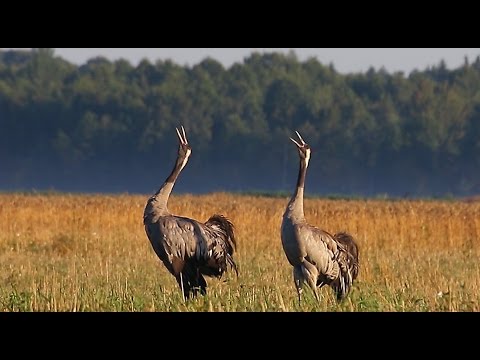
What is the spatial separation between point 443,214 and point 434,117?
52.6 metres

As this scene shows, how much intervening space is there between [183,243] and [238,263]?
3184 mm

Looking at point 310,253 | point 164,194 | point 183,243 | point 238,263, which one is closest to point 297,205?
point 310,253

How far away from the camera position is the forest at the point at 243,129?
7200 centimetres

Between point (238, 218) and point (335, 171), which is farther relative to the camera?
point (335, 171)

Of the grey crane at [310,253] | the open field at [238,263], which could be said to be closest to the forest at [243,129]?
the open field at [238,263]

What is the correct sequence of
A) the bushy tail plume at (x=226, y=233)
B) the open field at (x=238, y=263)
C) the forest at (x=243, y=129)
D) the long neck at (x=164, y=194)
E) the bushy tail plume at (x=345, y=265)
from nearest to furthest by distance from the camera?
the open field at (x=238, y=263)
the bushy tail plume at (x=345, y=265)
the long neck at (x=164, y=194)
the bushy tail plume at (x=226, y=233)
the forest at (x=243, y=129)

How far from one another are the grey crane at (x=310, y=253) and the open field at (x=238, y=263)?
177mm

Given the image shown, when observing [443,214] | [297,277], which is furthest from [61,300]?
[443,214]

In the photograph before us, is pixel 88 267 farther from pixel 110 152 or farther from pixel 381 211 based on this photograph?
pixel 110 152

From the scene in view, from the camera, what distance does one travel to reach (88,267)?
13.7m

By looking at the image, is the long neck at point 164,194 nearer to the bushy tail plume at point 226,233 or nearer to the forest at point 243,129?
the bushy tail plume at point 226,233

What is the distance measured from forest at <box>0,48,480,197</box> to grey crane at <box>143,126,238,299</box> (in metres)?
58.2

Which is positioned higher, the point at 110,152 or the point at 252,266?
the point at 110,152
